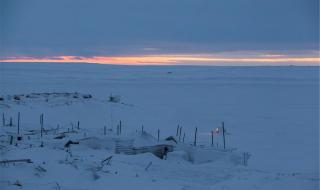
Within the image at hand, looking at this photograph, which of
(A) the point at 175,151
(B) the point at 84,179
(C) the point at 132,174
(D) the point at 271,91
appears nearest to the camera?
(B) the point at 84,179

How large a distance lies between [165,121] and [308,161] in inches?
352

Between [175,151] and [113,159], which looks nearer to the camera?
[113,159]

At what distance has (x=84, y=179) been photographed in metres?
11.0

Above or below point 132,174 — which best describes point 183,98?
above

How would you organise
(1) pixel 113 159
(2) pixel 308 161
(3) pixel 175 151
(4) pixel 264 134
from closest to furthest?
(1) pixel 113 159 → (3) pixel 175 151 → (2) pixel 308 161 → (4) pixel 264 134

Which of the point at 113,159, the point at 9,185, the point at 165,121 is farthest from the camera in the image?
the point at 165,121

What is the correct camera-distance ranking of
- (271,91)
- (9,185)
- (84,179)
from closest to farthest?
(9,185)
(84,179)
(271,91)

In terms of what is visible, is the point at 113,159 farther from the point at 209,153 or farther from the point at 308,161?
the point at 308,161

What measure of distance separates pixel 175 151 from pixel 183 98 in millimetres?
19818

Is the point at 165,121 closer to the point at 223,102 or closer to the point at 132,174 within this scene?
the point at 223,102

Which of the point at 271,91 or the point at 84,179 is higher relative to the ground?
the point at 271,91

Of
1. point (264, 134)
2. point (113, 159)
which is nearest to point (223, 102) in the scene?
point (264, 134)

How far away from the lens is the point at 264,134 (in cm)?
2033

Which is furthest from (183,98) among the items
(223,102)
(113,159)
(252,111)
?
(113,159)
